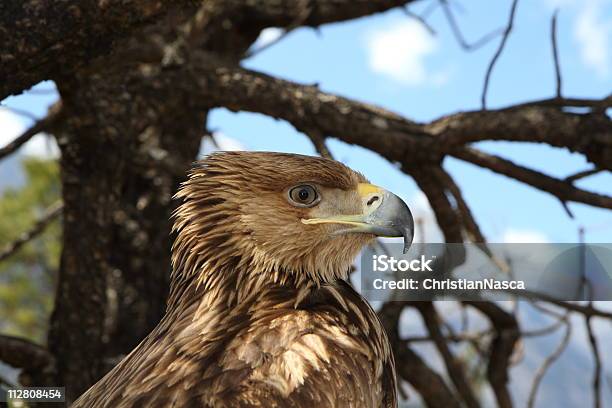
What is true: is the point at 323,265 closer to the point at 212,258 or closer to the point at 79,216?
the point at 212,258

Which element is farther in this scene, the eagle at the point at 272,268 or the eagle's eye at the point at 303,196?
the eagle's eye at the point at 303,196

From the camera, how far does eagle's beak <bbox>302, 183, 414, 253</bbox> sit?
278 cm

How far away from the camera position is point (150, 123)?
468cm

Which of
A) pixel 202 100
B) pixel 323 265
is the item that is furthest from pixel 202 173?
pixel 202 100

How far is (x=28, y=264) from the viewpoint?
1673 cm

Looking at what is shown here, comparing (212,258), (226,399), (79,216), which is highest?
(79,216)

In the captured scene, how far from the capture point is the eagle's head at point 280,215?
2910 mm

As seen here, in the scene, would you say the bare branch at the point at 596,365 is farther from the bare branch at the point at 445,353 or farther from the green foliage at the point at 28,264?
the green foliage at the point at 28,264


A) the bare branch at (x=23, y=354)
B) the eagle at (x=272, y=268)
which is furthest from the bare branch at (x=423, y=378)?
the eagle at (x=272, y=268)

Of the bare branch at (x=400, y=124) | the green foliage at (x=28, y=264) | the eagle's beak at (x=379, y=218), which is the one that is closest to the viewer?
the eagle's beak at (x=379, y=218)

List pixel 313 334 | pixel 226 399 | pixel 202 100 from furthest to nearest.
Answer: pixel 202 100, pixel 313 334, pixel 226 399

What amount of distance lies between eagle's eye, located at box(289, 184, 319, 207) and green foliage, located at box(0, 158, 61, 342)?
45.6 feet

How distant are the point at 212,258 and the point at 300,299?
1.08ft

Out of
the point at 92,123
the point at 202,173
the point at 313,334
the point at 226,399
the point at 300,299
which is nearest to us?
the point at 226,399
